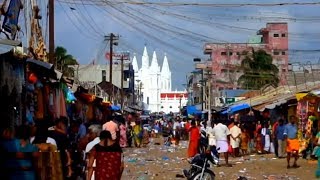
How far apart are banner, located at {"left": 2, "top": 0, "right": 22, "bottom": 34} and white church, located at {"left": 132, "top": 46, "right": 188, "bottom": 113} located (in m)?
159

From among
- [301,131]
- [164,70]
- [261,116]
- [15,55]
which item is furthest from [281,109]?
[164,70]

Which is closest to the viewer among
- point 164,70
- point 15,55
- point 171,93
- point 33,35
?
point 15,55

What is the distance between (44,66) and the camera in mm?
14406

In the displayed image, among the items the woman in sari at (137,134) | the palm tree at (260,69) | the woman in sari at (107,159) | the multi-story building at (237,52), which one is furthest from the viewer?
the multi-story building at (237,52)

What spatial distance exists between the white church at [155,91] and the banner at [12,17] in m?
159

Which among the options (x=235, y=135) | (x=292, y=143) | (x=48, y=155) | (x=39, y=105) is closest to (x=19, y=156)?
(x=48, y=155)

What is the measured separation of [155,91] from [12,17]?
166924mm

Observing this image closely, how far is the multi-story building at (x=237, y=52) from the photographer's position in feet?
341

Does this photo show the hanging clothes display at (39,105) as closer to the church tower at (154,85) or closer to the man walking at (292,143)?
the man walking at (292,143)

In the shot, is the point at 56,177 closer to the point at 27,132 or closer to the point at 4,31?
the point at 27,132

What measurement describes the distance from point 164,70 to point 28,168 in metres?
183

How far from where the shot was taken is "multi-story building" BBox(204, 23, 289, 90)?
104 m

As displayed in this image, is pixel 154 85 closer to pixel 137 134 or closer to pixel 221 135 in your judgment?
pixel 137 134

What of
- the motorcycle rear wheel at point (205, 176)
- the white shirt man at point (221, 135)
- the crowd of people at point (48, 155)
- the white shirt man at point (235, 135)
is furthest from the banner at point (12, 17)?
the white shirt man at point (235, 135)
